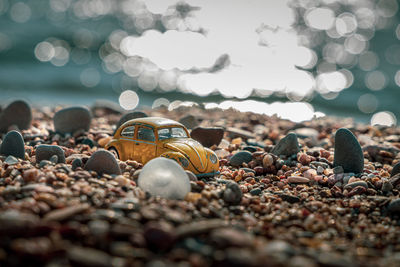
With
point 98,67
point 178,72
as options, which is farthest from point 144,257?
point 98,67

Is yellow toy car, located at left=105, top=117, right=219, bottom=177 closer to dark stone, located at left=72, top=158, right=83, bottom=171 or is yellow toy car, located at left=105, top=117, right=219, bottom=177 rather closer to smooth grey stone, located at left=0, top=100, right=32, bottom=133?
dark stone, located at left=72, top=158, right=83, bottom=171

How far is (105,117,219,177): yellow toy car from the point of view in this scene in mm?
6406

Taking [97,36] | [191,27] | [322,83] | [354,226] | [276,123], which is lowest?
[354,226]

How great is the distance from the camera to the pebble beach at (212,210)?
3.39m

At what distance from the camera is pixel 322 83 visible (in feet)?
96.0

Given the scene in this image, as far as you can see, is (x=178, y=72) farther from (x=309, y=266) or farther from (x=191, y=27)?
(x=309, y=266)

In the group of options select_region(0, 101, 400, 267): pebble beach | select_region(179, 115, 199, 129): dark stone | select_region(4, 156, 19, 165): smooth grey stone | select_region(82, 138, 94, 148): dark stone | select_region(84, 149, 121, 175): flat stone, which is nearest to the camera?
select_region(0, 101, 400, 267): pebble beach

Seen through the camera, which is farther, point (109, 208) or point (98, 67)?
point (98, 67)

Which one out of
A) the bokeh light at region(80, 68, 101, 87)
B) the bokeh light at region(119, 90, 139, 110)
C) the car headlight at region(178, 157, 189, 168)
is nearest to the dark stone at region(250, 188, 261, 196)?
the car headlight at region(178, 157, 189, 168)

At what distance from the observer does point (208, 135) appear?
895cm

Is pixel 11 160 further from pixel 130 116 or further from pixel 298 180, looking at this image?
pixel 298 180

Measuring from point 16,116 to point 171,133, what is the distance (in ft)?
17.0

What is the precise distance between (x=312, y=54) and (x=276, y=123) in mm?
22893

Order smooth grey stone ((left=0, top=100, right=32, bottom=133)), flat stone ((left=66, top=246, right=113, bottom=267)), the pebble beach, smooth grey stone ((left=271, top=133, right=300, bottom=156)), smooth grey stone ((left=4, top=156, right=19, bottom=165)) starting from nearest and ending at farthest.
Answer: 1. flat stone ((left=66, top=246, right=113, bottom=267))
2. the pebble beach
3. smooth grey stone ((left=4, top=156, right=19, bottom=165))
4. smooth grey stone ((left=271, top=133, right=300, bottom=156))
5. smooth grey stone ((left=0, top=100, right=32, bottom=133))
